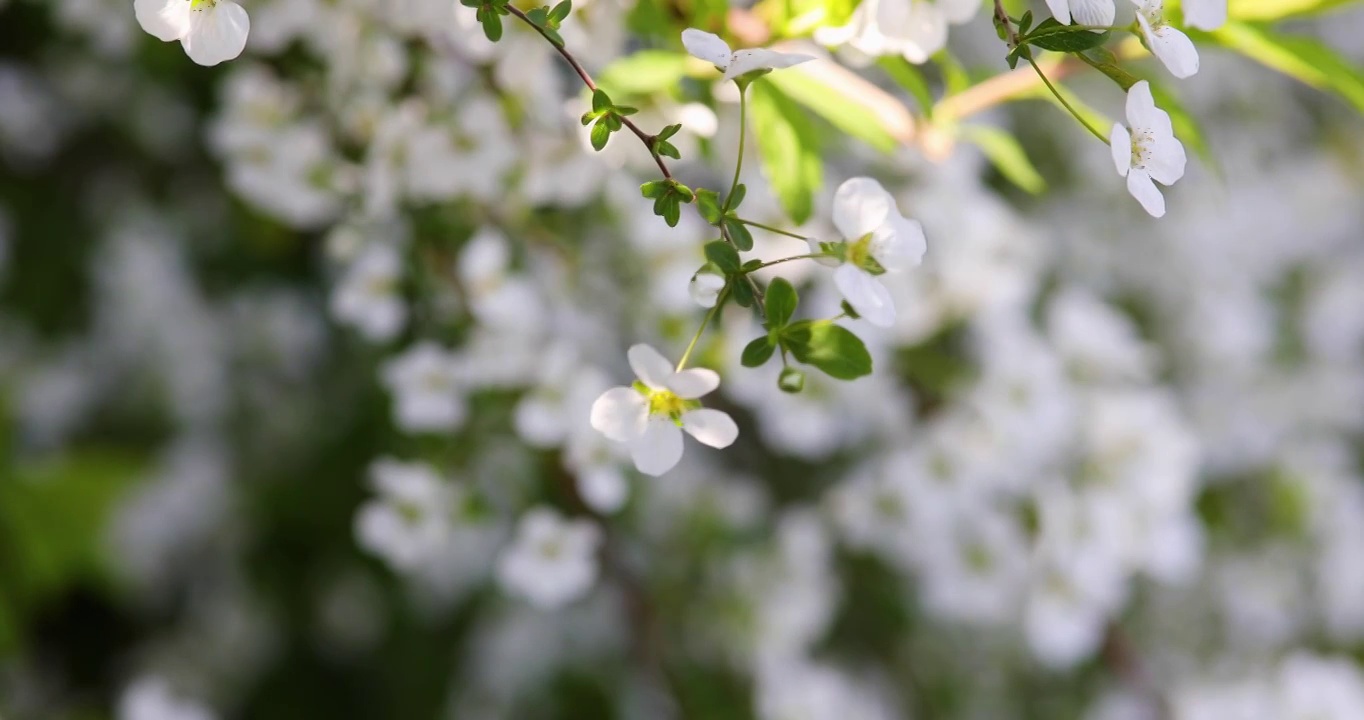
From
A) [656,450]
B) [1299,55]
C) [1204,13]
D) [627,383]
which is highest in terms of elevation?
[627,383]

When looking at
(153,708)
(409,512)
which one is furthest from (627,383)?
(153,708)

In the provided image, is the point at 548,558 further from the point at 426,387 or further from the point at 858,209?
the point at 858,209

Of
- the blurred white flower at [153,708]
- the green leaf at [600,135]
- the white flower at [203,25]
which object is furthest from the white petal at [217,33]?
the blurred white flower at [153,708]

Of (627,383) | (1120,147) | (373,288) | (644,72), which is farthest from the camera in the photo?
(627,383)

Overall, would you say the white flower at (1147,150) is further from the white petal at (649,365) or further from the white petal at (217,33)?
the white petal at (217,33)

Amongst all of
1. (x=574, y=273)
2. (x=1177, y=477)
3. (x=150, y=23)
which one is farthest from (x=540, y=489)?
(x=150, y=23)

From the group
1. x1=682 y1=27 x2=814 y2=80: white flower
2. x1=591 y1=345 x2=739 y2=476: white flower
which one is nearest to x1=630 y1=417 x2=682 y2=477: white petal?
x1=591 y1=345 x2=739 y2=476: white flower

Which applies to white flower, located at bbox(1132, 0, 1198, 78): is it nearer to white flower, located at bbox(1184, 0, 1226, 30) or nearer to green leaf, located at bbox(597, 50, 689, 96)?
white flower, located at bbox(1184, 0, 1226, 30)

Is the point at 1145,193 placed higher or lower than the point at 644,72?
lower
